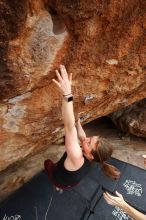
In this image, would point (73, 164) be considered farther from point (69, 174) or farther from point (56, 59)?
point (56, 59)

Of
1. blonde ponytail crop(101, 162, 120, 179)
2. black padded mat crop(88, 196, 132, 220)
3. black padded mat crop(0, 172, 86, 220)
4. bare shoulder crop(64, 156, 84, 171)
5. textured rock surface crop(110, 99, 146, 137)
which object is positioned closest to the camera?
bare shoulder crop(64, 156, 84, 171)

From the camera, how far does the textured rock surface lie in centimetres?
513

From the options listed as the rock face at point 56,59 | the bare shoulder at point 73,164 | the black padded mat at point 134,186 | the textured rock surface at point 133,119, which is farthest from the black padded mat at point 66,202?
the bare shoulder at point 73,164

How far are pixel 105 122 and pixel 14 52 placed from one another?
3.72 meters

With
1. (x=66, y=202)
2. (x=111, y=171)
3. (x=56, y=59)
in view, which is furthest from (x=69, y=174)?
(x=66, y=202)

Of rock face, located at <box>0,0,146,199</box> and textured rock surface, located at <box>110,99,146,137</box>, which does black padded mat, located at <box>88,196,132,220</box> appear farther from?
textured rock surface, located at <box>110,99,146,137</box>

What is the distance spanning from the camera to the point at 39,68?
2666mm

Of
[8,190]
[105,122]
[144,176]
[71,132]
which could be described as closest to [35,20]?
[71,132]

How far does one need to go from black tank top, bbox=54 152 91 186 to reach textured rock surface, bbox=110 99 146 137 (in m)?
2.43

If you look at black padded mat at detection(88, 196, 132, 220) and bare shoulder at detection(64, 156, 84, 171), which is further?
black padded mat at detection(88, 196, 132, 220)

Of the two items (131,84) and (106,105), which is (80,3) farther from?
(106,105)

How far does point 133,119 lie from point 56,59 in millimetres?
2817

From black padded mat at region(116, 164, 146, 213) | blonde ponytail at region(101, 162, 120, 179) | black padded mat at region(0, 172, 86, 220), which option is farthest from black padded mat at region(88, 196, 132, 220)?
blonde ponytail at region(101, 162, 120, 179)

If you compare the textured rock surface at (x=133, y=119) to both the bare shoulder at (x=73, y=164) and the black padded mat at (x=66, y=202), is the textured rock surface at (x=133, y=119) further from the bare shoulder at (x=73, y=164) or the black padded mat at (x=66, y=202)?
the bare shoulder at (x=73, y=164)
